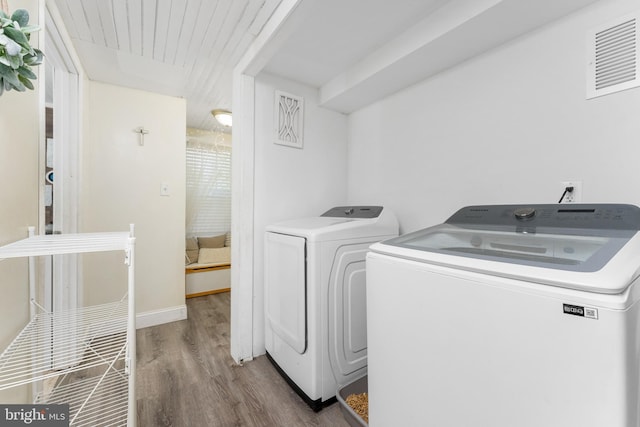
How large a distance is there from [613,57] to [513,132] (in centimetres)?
43

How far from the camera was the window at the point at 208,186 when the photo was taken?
12.3 feet

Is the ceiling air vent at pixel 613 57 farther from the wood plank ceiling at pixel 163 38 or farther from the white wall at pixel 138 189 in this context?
the white wall at pixel 138 189

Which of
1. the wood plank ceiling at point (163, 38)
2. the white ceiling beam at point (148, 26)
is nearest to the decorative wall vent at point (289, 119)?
the wood plank ceiling at point (163, 38)

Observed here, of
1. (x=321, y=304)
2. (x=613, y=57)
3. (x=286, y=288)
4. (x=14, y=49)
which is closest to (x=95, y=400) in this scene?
(x=286, y=288)

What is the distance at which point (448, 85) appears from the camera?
1.70 m

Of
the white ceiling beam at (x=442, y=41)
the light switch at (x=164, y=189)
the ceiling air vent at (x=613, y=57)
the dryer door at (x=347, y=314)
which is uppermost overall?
the white ceiling beam at (x=442, y=41)

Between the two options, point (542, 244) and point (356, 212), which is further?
point (356, 212)

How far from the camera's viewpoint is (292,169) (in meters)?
2.15

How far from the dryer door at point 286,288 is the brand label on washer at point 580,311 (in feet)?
3.70

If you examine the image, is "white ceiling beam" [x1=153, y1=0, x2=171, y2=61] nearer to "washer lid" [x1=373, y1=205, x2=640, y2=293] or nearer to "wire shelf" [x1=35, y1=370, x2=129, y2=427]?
"washer lid" [x1=373, y1=205, x2=640, y2=293]

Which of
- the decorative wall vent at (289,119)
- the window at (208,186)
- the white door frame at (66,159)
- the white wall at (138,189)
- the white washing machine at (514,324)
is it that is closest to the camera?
the white washing machine at (514,324)

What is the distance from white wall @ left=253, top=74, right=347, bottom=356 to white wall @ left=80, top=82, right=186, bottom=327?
1.15m

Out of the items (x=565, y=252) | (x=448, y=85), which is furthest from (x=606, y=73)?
(x=565, y=252)

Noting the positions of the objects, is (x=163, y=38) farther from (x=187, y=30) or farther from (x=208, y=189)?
(x=208, y=189)
